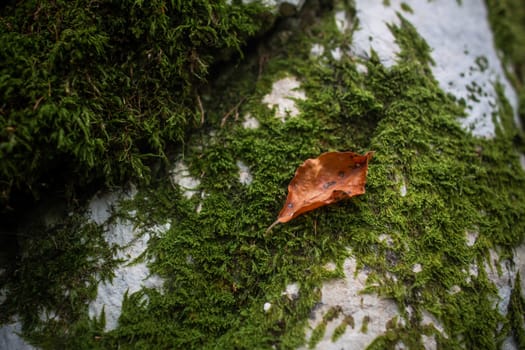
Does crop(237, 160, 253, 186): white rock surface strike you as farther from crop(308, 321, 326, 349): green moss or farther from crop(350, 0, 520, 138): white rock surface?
crop(350, 0, 520, 138): white rock surface

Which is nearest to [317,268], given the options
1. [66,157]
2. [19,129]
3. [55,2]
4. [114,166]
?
[114,166]

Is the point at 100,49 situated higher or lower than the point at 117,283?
higher

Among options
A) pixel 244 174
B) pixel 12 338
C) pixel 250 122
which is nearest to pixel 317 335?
pixel 244 174

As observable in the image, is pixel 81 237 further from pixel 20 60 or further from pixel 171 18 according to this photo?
pixel 171 18

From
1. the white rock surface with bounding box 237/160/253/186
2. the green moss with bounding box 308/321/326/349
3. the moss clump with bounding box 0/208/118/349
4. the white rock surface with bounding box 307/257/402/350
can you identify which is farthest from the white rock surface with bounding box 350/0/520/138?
the moss clump with bounding box 0/208/118/349

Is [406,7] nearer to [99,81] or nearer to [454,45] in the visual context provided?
[454,45]

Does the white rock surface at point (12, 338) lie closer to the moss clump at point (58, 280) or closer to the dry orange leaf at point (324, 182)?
the moss clump at point (58, 280)

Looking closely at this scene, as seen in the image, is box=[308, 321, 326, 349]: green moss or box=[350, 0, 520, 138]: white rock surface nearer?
box=[308, 321, 326, 349]: green moss
